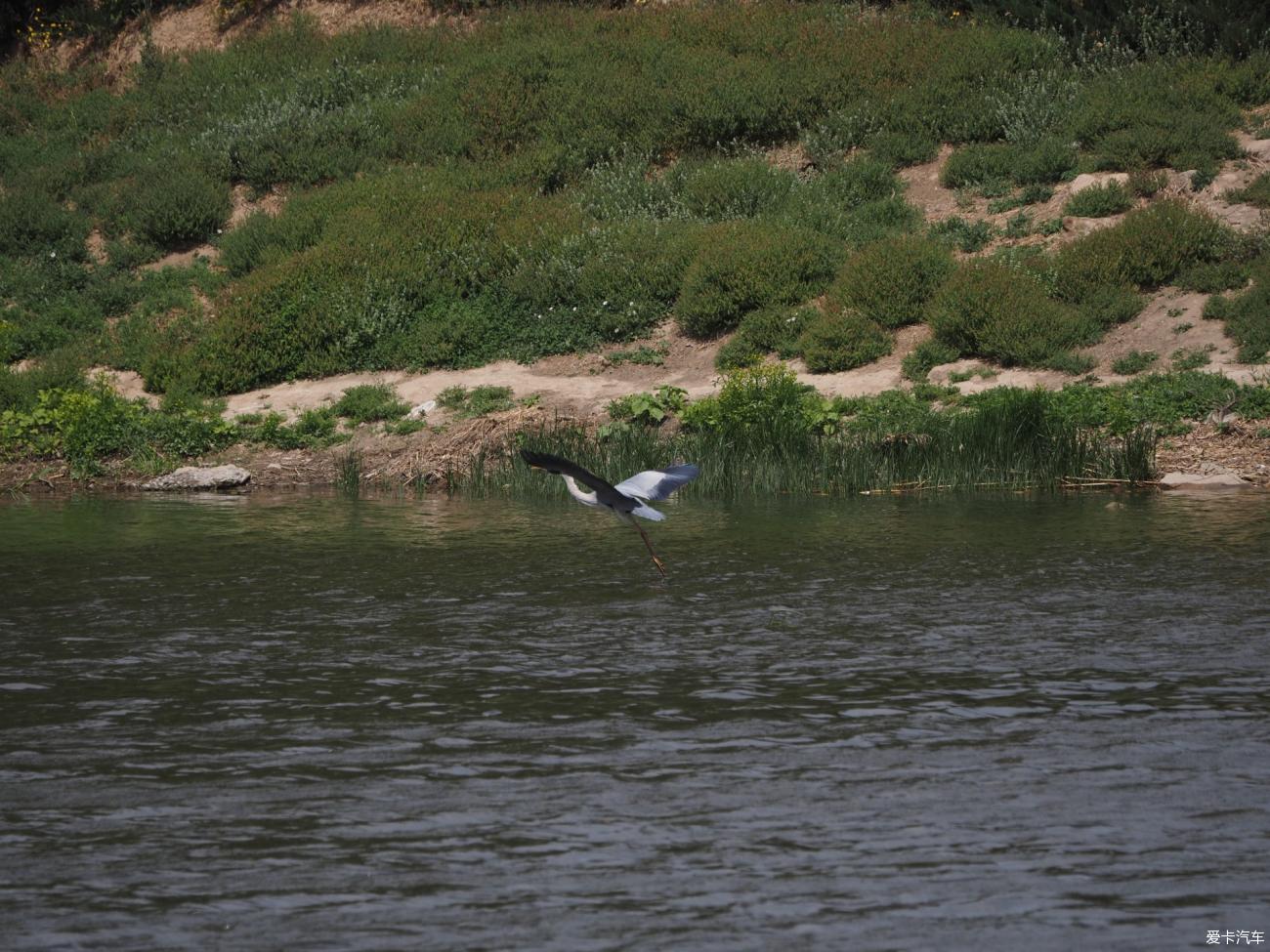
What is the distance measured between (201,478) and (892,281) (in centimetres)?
1037

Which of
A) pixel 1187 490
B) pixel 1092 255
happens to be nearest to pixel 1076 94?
pixel 1092 255

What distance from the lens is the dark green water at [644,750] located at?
5215 millimetres

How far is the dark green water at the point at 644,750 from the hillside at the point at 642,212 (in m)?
Result: 10.4

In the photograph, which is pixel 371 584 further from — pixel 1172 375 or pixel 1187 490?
pixel 1172 375

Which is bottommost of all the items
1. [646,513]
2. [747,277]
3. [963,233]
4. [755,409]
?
[646,513]

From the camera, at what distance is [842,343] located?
73.8 ft

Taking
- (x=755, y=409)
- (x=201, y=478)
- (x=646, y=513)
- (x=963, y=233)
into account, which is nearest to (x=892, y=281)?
(x=963, y=233)

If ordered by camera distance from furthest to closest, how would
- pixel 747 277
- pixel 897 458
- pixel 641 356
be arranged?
pixel 747 277 → pixel 641 356 → pixel 897 458

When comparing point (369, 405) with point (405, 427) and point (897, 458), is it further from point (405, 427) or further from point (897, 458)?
point (897, 458)

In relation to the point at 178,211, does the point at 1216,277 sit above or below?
below

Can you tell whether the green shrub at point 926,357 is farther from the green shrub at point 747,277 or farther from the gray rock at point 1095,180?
the gray rock at point 1095,180

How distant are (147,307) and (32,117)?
1178 cm

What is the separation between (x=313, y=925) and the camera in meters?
5.10

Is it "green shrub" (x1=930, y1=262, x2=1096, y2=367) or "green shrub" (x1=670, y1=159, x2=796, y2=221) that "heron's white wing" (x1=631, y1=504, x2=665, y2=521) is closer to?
"green shrub" (x1=930, y1=262, x2=1096, y2=367)
